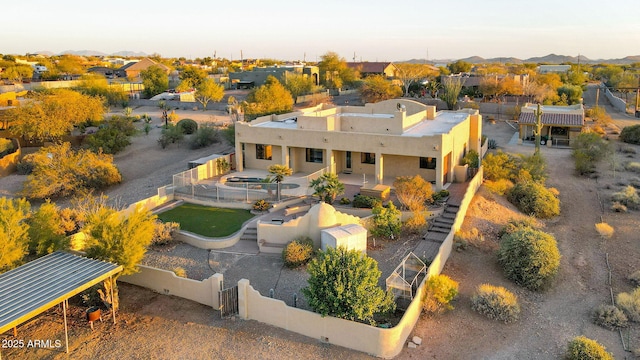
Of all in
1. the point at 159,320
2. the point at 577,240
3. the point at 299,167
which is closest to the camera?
the point at 159,320

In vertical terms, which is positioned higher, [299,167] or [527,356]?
[299,167]

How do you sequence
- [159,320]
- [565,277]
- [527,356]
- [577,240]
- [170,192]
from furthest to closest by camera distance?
[170,192] < [577,240] < [565,277] < [159,320] < [527,356]

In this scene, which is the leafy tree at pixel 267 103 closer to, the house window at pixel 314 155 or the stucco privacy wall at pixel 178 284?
the house window at pixel 314 155

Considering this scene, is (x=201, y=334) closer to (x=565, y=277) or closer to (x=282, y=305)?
(x=282, y=305)

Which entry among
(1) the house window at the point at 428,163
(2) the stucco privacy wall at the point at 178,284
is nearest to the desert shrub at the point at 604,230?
(1) the house window at the point at 428,163

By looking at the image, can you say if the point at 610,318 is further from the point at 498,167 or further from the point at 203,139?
the point at 203,139

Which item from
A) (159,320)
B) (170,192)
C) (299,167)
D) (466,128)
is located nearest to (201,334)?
(159,320)

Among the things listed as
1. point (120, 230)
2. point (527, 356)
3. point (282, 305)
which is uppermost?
point (120, 230)

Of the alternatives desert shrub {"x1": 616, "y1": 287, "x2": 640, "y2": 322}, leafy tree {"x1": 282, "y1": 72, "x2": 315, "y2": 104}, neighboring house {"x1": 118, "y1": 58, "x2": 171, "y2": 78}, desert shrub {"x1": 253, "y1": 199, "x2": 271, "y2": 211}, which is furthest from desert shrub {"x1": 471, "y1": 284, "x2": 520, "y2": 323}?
neighboring house {"x1": 118, "y1": 58, "x2": 171, "y2": 78}
